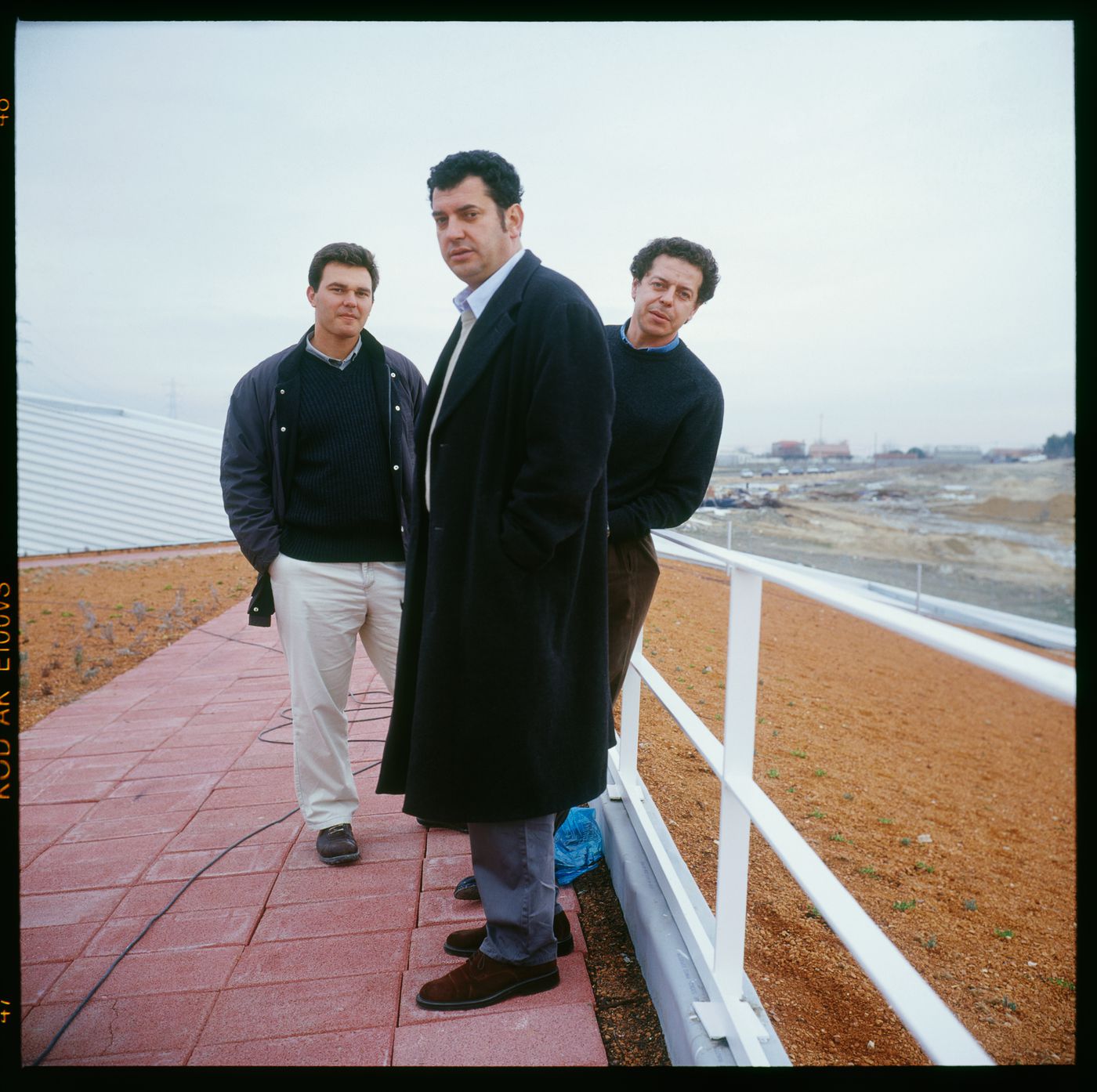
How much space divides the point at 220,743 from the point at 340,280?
2.15 m

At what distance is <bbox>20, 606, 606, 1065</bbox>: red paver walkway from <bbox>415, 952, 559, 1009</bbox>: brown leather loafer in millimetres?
21

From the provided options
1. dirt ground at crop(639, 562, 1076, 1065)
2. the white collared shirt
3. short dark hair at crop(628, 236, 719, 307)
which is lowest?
dirt ground at crop(639, 562, 1076, 1065)

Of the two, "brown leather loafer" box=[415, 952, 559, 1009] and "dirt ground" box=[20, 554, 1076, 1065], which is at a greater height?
"brown leather loafer" box=[415, 952, 559, 1009]

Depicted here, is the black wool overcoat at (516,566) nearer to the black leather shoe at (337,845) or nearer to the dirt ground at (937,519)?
the black leather shoe at (337,845)

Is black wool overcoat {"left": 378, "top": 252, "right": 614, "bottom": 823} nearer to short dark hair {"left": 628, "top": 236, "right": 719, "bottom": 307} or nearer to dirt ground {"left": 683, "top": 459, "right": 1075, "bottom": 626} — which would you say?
short dark hair {"left": 628, "top": 236, "right": 719, "bottom": 307}

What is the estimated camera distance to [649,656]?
22.3ft

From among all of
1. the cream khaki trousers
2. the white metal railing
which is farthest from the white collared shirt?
the cream khaki trousers

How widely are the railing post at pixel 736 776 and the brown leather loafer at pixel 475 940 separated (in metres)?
0.48

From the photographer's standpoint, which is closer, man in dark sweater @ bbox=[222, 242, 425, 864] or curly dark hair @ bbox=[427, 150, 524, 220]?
curly dark hair @ bbox=[427, 150, 524, 220]

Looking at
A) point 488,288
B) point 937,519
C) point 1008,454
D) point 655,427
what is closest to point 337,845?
point 655,427

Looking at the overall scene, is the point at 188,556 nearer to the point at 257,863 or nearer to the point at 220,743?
the point at 220,743

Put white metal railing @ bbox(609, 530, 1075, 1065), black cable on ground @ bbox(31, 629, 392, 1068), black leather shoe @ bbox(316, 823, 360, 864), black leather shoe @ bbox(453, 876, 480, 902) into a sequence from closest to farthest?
white metal railing @ bbox(609, 530, 1075, 1065), black cable on ground @ bbox(31, 629, 392, 1068), black leather shoe @ bbox(453, 876, 480, 902), black leather shoe @ bbox(316, 823, 360, 864)

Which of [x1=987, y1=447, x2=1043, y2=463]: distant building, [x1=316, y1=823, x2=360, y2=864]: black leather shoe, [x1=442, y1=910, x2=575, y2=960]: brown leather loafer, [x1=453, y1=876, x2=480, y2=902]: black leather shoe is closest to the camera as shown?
[x1=442, y1=910, x2=575, y2=960]: brown leather loafer

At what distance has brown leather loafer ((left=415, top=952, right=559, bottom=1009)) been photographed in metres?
1.69
